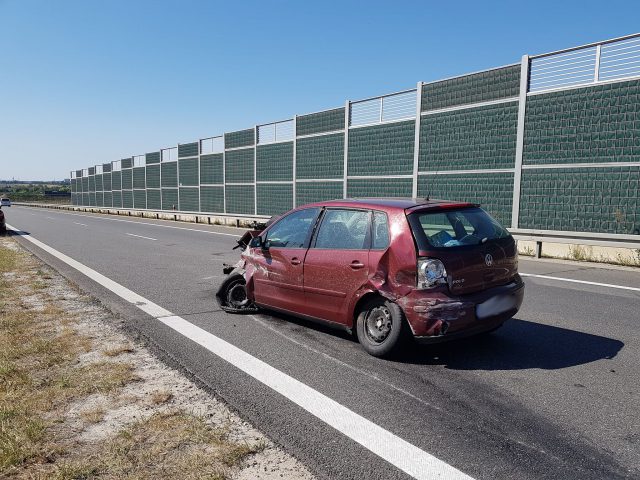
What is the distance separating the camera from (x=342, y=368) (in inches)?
181

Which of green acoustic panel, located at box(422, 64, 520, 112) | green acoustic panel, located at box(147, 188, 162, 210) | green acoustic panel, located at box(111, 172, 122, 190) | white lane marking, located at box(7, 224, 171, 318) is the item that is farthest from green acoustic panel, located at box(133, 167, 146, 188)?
green acoustic panel, located at box(422, 64, 520, 112)

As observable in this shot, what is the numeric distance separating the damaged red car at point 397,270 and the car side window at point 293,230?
2 centimetres

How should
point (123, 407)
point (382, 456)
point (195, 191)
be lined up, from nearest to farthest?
point (382, 456) → point (123, 407) → point (195, 191)

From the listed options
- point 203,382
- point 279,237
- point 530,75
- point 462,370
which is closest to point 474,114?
point 530,75

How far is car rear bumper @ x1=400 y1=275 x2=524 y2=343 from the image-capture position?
445 cm

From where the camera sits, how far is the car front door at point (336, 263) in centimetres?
502

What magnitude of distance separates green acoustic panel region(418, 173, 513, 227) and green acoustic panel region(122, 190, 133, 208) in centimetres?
3776

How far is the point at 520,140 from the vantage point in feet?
47.4

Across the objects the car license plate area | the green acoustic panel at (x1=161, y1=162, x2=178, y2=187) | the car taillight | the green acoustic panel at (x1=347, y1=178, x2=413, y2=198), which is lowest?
the car license plate area

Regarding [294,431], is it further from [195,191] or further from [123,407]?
[195,191]

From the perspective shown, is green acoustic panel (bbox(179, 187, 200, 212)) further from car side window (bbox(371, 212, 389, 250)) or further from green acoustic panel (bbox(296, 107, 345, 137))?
car side window (bbox(371, 212, 389, 250))

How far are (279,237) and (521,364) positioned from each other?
2972 mm

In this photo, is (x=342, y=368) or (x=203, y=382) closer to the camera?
(x=203, y=382)

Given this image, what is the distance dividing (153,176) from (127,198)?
8.72 m
